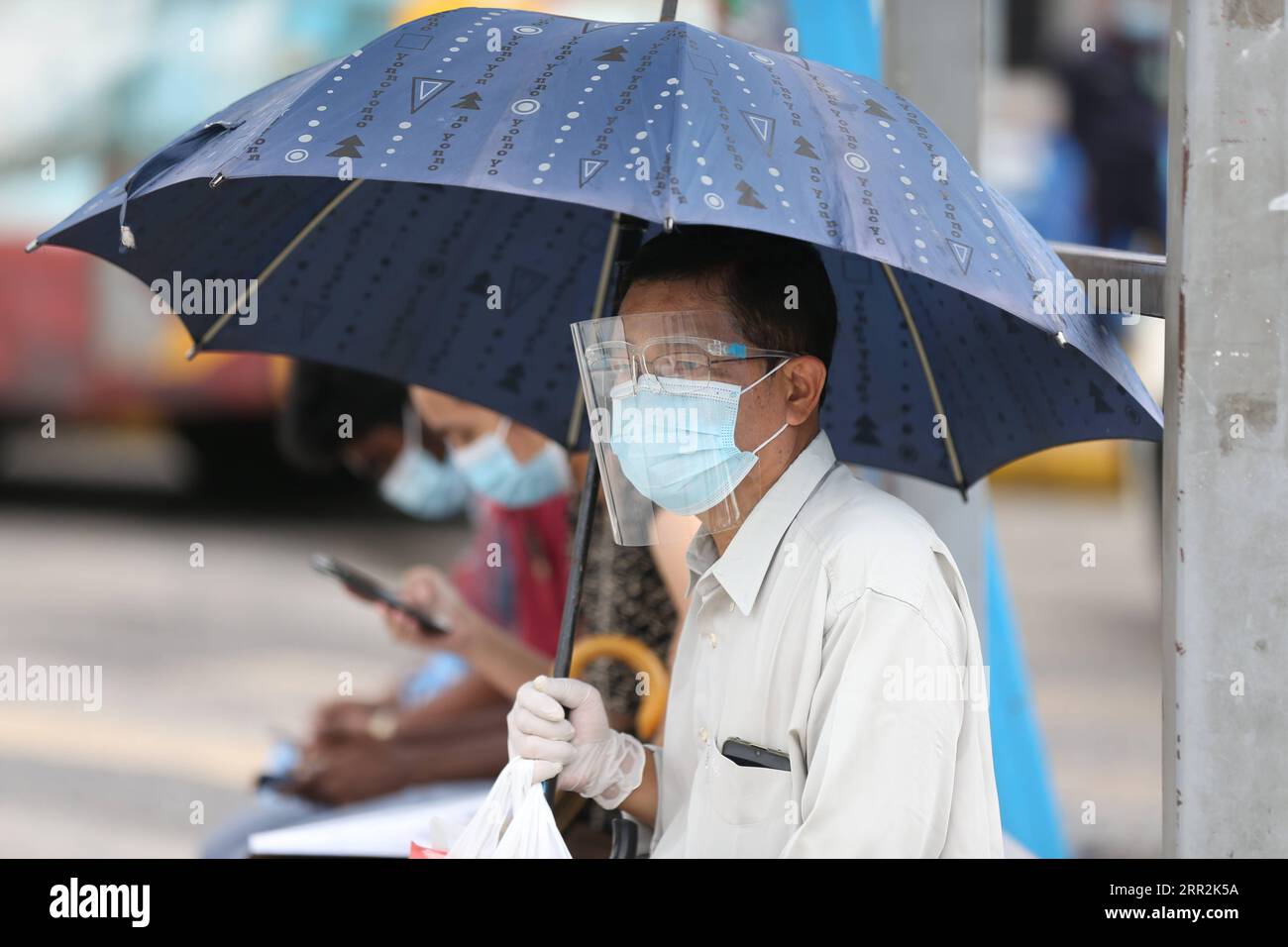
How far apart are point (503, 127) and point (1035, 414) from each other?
102 cm

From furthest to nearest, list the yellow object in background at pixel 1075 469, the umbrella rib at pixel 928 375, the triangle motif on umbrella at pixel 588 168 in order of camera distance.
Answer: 1. the yellow object in background at pixel 1075 469
2. the umbrella rib at pixel 928 375
3. the triangle motif on umbrella at pixel 588 168

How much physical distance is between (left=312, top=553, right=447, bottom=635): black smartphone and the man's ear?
1186mm

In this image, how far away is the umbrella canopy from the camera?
1.71m

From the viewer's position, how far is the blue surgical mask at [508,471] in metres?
3.42

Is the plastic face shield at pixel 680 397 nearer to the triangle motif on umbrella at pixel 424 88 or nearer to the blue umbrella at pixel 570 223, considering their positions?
the blue umbrella at pixel 570 223

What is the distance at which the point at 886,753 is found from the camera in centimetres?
176

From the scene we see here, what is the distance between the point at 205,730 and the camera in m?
5.97

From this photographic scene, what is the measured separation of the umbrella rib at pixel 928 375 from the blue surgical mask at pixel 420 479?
5.94 ft

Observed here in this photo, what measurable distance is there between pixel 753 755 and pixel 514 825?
32cm

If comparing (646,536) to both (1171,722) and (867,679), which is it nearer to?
(867,679)

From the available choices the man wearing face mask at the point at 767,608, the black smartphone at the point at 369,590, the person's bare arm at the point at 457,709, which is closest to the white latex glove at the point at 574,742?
the man wearing face mask at the point at 767,608

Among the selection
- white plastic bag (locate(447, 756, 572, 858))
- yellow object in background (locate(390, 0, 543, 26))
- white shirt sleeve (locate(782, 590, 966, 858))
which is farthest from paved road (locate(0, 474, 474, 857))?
white shirt sleeve (locate(782, 590, 966, 858))

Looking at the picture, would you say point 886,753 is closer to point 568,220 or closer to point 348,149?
point 348,149
